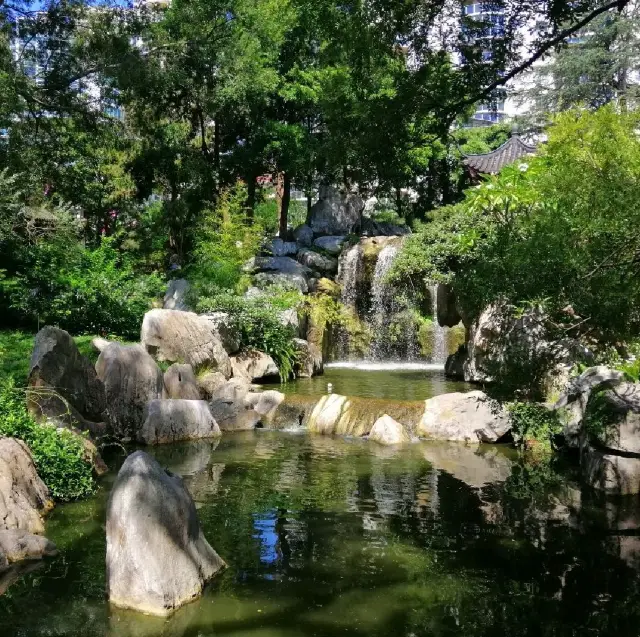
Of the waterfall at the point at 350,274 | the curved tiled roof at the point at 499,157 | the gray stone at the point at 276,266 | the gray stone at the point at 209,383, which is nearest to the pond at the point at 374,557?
the gray stone at the point at 209,383

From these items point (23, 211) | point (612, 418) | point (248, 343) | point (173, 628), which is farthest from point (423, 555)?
point (23, 211)

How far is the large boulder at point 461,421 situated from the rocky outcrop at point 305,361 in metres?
5.13

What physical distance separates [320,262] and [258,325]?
4.79 m

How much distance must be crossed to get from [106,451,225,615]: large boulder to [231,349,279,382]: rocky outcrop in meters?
9.89

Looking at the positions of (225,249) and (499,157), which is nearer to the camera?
(225,249)

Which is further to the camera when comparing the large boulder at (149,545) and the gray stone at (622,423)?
the gray stone at (622,423)

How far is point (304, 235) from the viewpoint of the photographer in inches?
899

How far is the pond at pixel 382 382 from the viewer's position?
45.3 feet

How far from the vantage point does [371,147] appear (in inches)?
215

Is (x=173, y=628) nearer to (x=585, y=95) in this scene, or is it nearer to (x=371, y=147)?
(x=371, y=147)

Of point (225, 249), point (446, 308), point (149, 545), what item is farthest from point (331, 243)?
point (149, 545)

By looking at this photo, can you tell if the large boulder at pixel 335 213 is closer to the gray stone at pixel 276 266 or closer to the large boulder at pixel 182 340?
the gray stone at pixel 276 266

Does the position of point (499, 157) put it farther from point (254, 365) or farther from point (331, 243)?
point (254, 365)

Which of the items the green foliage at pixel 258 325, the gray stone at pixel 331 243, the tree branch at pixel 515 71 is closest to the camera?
the tree branch at pixel 515 71
